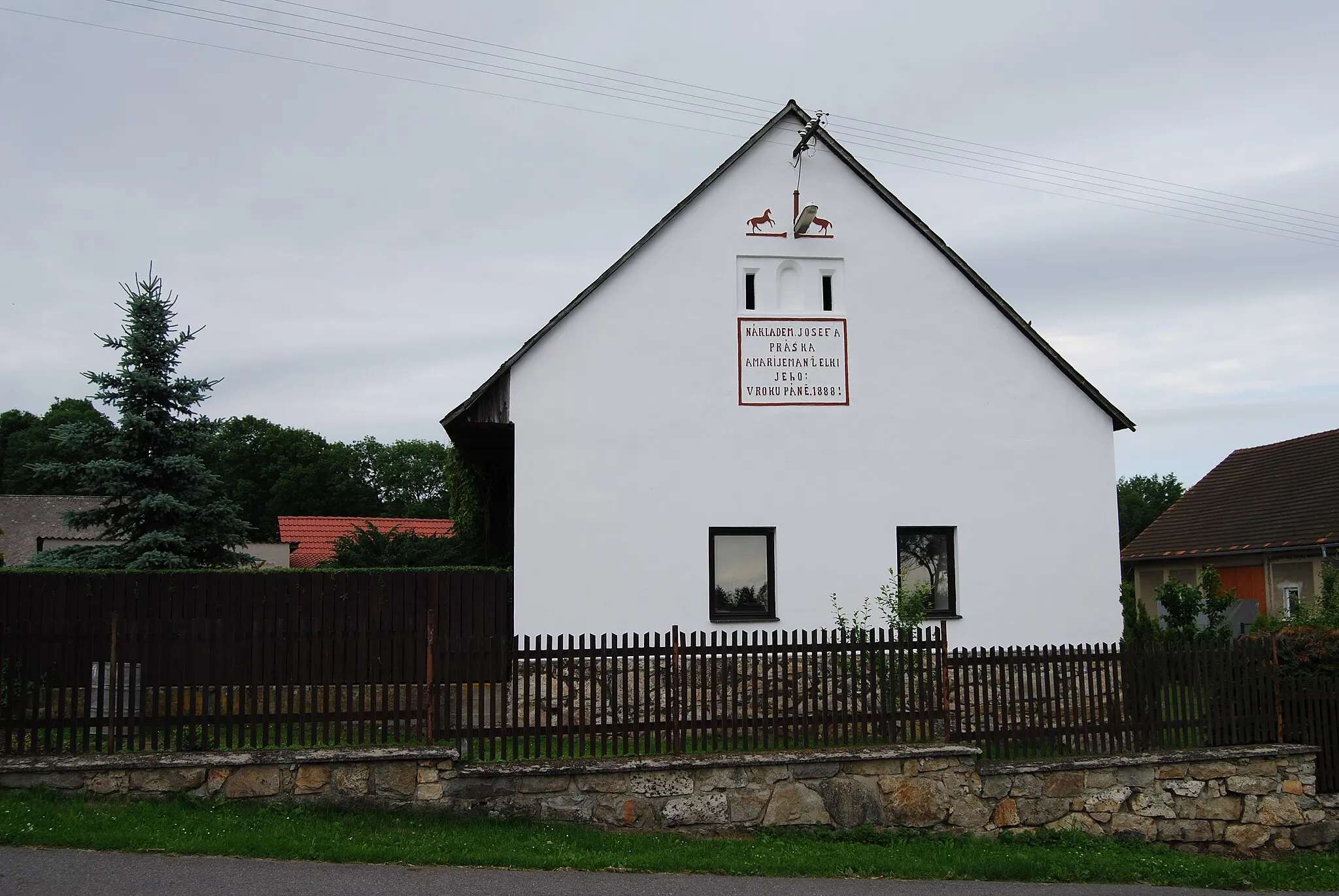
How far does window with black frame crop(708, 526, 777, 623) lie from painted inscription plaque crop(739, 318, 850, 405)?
1702 millimetres

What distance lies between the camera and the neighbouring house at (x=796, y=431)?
12.9 m

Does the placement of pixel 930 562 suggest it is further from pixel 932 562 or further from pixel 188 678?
pixel 188 678

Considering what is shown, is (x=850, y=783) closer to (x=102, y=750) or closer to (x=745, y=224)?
(x=102, y=750)

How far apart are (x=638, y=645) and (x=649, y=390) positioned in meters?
4.45

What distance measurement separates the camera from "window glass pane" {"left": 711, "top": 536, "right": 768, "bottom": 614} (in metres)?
13.3

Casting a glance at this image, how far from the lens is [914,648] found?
32.4 feet

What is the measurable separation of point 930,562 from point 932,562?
29 millimetres

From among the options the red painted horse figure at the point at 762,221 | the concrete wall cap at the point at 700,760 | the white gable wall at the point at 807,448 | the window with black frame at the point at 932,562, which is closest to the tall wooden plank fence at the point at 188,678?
the concrete wall cap at the point at 700,760

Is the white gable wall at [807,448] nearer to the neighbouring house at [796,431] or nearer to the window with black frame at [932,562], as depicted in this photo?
the neighbouring house at [796,431]

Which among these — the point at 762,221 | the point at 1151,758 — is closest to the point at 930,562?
the point at 1151,758

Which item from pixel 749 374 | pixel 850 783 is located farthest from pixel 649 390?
pixel 850 783

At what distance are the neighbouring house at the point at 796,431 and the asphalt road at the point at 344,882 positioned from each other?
5185mm

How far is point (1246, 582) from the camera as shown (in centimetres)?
2545

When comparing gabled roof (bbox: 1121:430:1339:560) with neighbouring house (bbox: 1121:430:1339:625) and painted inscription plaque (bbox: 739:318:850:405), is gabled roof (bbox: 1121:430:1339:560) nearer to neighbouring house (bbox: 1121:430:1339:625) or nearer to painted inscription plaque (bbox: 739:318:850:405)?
neighbouring house (bbox: 1121:430:1339:625)
